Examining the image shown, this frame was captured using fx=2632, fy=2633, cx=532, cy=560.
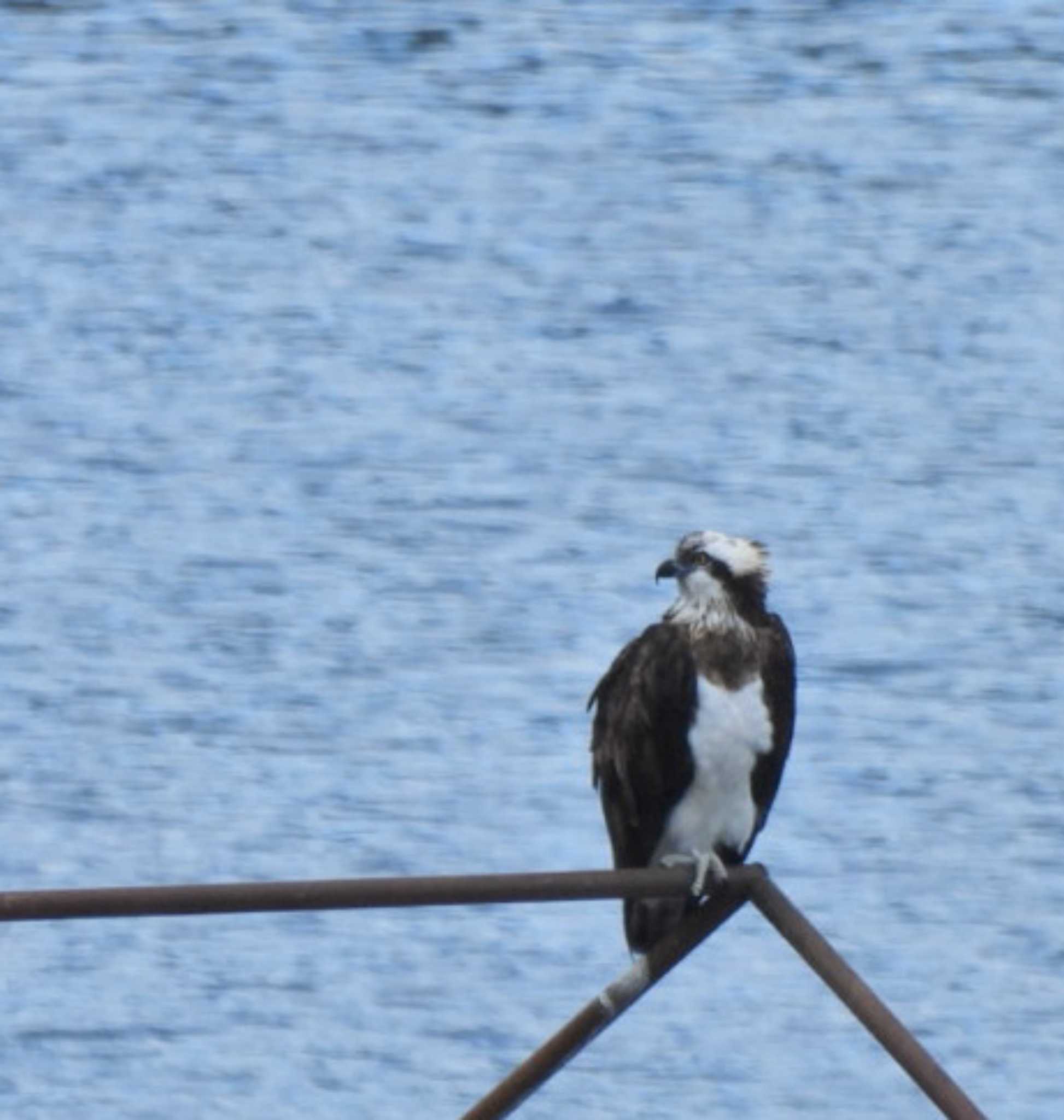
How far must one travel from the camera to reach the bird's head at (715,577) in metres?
2.48

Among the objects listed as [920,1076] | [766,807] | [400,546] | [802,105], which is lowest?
[766,807]

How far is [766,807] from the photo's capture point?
254cm

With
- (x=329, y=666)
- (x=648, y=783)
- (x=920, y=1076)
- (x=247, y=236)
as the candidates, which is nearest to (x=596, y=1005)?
(x=920, y=1076)

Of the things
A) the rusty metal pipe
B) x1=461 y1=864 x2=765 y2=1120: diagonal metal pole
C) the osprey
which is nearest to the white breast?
the osprey

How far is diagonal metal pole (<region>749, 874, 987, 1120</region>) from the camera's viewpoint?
4.40 feet

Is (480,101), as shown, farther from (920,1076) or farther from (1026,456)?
(920,1076)

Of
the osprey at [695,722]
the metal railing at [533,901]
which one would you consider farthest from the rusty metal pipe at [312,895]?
the osprey at [695,722]

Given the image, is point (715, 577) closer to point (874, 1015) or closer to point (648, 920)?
point (648, 920)

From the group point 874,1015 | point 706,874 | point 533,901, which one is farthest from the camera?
point 706,874

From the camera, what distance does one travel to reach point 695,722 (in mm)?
2426

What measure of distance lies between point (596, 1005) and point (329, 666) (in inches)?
51.4

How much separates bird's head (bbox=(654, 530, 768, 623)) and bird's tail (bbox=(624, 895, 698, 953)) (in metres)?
0.27

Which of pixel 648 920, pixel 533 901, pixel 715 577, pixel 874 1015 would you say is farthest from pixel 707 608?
pixel 874 1015

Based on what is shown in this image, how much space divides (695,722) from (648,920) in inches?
8.1
